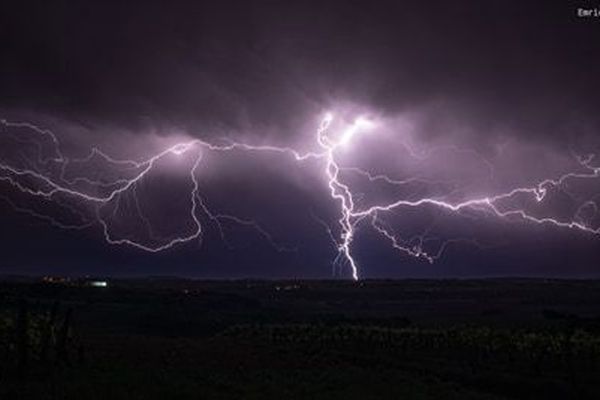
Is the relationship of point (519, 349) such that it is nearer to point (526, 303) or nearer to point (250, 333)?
point (250, 333)

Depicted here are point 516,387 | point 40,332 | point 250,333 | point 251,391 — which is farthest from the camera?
point 250,333

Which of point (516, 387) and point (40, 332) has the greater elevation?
point (40, 332)

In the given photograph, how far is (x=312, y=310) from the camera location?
104 meters

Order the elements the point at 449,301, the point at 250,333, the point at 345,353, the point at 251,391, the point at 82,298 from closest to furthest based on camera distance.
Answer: the point at 251,391 < the point at 345,353 < the point at 250,333 < the point at 82,298 < the point at 449,301

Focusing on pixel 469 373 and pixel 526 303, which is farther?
pixel 526 303

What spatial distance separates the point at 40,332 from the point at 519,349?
27.3 meters

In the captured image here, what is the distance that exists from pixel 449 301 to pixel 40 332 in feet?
315

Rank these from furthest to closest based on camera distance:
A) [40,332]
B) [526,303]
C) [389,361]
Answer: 1. [526,303]
2. [389,361]
3. [40,332]

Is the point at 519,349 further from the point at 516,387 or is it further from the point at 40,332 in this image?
the point at 40,332

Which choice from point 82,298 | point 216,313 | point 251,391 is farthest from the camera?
point 82,298

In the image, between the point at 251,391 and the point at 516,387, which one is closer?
the point at 251,391

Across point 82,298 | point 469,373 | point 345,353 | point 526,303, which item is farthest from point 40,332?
point 526,303

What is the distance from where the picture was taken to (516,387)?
34500mm

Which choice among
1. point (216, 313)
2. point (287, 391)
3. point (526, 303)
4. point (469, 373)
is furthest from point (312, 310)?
point (287, 391)
